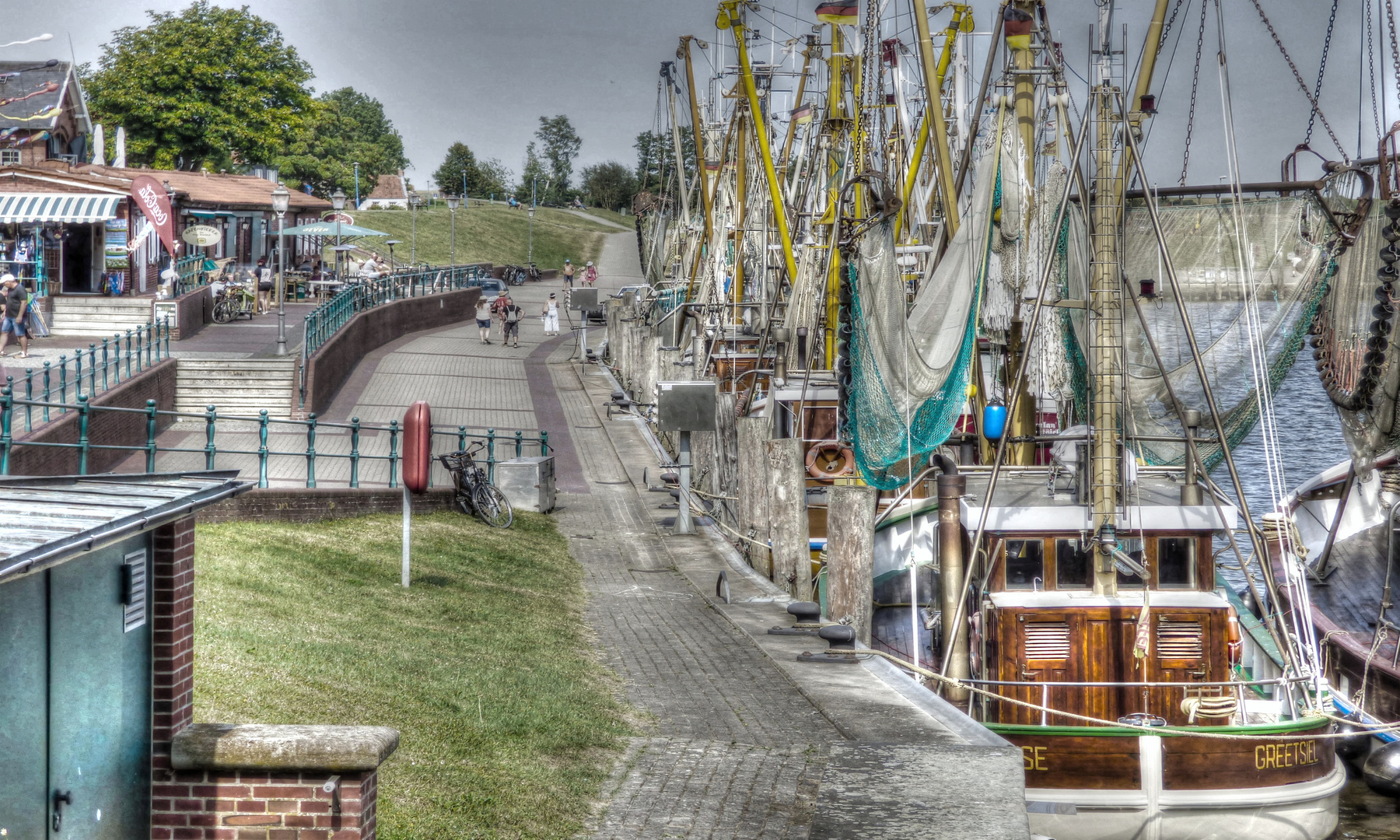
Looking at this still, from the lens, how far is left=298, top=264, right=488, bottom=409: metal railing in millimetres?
32625

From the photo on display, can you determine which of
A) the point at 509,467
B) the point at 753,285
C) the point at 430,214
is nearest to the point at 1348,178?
the point at 509,467

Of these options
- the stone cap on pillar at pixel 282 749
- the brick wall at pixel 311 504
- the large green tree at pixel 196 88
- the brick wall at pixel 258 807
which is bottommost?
the brick wall at pixel 311 504

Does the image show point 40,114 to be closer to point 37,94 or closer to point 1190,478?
point 37,94

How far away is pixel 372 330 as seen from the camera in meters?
44.1

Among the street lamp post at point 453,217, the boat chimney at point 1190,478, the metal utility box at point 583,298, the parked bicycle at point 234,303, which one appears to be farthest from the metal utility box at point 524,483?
the street lamp post at point 453,217

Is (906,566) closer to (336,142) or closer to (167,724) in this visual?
(167,724)

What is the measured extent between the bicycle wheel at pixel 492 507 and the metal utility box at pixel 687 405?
2.90 m

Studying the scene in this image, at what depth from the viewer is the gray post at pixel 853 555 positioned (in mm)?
16203

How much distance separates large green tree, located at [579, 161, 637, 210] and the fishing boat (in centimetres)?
12291

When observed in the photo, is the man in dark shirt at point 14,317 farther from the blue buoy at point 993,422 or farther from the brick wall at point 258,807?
the brick wall at point 258,807

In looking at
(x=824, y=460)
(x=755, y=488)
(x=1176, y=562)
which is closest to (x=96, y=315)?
(x=824, y=460)

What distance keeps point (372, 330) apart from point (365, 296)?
4.24ft

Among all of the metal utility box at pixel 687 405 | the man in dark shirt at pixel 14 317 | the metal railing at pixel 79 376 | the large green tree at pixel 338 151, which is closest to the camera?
the metal railing at pixel 79 376

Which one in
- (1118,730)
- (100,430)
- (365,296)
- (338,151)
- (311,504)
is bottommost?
(1118,730)
